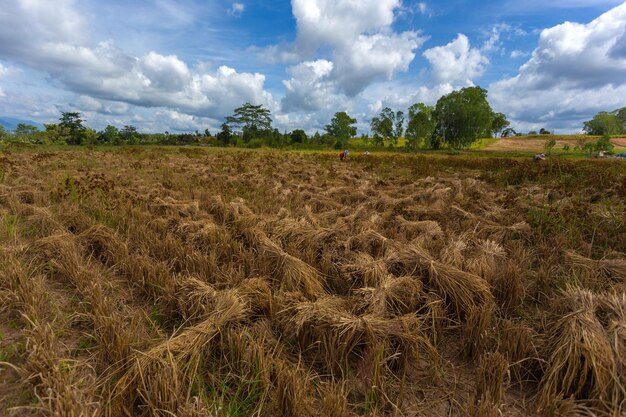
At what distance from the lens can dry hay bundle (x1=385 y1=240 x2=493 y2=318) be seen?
2750 millimetres

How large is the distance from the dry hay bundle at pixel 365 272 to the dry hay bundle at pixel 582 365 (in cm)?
139

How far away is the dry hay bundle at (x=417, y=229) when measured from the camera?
4.58m

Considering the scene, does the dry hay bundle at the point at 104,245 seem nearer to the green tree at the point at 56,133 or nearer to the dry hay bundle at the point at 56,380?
the dry hay bundle at the point at 56,380

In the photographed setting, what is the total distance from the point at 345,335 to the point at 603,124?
105869mm

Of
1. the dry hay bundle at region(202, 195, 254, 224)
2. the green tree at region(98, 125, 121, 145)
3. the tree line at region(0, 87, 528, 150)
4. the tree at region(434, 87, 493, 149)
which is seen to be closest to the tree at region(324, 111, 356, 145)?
the tree line at region(0, 87, 528, 150)

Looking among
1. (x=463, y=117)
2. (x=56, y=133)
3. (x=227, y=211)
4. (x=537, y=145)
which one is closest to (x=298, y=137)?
(x=463, y=117)

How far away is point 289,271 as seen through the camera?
3.21m

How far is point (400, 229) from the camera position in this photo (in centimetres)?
504

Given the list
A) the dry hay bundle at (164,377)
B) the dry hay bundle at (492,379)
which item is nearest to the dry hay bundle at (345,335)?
the dry hay bundle at (492,379)

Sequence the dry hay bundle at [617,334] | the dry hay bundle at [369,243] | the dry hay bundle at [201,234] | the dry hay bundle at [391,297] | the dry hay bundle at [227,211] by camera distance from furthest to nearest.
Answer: the dry hay bundle at [227,211]
the dry hay bundle at [201,234]
the dry hay bundle at [369,243]
the dry hay bundle at [391,297]
the dry hay bundle at [617,334]

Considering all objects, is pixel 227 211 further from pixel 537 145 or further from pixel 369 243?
pixel 537 145

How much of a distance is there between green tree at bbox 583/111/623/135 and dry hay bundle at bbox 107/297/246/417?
101546mm

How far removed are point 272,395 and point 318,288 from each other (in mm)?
1300

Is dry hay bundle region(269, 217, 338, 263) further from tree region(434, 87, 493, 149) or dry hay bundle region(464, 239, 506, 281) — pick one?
tree region(434, 87, 493, 149)
